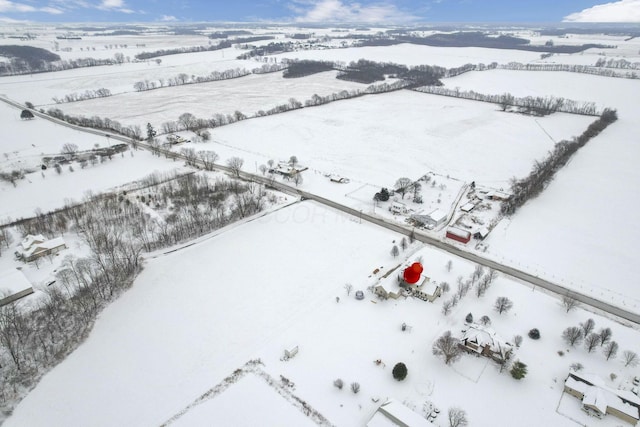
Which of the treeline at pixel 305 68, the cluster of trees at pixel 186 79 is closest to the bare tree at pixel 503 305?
the cluster of trees at pixel 186 79

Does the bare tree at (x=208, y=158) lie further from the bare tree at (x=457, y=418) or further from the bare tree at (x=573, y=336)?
the bare tree at (x=573, y=336)

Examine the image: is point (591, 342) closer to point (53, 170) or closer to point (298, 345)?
point (298, 345)

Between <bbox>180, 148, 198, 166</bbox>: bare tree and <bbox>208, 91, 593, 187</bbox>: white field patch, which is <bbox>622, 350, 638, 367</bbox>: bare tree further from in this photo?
<bbox>180, 148, 198, 166</bbox>: bare tree

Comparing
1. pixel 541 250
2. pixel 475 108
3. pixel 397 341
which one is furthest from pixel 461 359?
pixel 475 108

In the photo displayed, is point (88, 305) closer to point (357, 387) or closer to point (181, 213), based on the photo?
point (181, 213)

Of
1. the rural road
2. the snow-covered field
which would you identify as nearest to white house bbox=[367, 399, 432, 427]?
the rural road
